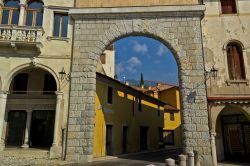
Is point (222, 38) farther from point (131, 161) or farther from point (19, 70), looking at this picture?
point (19, 70)

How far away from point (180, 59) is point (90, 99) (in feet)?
17.7

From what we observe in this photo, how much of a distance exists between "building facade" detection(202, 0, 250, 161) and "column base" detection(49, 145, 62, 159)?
314 inches

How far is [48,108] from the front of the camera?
15.5 metres

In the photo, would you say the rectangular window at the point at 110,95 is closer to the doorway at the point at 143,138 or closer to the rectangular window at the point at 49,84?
the rectangular window at the point at 49,84

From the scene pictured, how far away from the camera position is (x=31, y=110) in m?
15.6

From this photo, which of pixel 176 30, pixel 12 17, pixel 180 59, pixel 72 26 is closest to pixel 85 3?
pixel 72 26

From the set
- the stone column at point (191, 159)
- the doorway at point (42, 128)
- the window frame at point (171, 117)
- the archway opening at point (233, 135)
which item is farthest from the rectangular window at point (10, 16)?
the window frame at point (171, 117)

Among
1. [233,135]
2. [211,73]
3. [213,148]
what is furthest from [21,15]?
[233,135]

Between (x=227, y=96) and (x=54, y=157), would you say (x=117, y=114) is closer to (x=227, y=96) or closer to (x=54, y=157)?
(x=54, y=157)

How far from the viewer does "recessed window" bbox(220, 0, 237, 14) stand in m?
14.5

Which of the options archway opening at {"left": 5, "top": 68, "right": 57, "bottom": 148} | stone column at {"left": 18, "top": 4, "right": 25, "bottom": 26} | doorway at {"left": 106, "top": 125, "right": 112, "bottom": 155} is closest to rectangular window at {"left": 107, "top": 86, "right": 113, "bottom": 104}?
doorway at {"left": 106, "top": 125, "right": 112, "bottom": 155}

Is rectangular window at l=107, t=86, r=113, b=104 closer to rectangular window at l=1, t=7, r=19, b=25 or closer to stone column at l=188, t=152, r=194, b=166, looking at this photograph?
rectangular window at l=1, t=7, r=19, b=25

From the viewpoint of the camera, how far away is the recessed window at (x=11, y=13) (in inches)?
585

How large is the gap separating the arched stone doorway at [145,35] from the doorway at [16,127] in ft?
15.1
